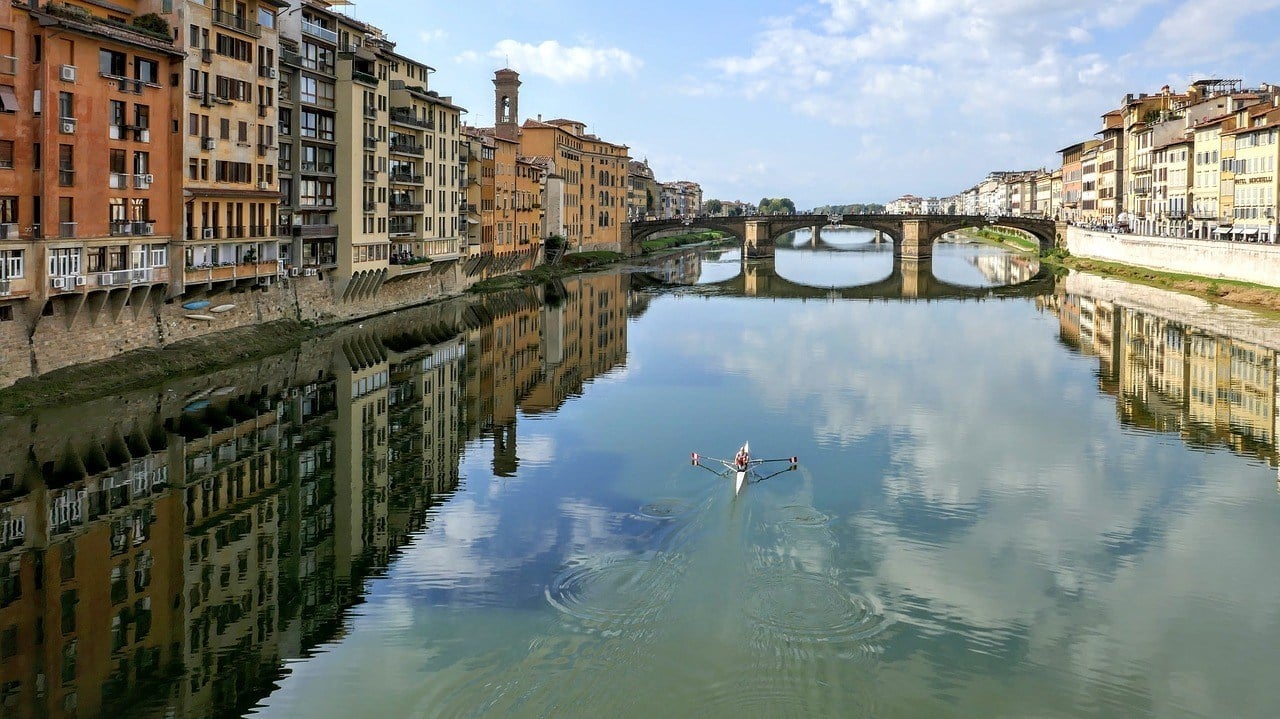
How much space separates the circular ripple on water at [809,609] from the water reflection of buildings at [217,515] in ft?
20.5

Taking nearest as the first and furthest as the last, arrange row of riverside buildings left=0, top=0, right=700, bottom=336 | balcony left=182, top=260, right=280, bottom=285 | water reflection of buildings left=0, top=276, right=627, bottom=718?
1. water reflection of buildings left=0, top=276, right=627, bottom=718
2. row of riverside buildings left=0, top=0, right=700, bottom=336
3. balcony left=182, top=260, right=280, bottom=285

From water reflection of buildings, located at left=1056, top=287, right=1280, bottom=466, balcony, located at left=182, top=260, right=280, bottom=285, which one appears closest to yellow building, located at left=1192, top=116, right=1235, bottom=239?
water reflection of buildings, located at left=1056, top=287, right=1280, bottom=466

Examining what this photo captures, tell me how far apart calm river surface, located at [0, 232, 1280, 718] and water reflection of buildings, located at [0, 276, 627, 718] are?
82 mm

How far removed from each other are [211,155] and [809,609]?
27.9 m

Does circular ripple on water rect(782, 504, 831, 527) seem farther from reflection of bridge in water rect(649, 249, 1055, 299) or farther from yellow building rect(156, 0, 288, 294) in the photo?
reflection of bridge in water rect(649, 249, 1055, 299)

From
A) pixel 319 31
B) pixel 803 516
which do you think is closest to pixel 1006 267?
pixel 319 31

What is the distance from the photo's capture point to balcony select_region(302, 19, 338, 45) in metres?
Answer: 44.1

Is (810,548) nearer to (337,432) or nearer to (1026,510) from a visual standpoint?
(1026,510)

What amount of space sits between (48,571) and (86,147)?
16.2 metres

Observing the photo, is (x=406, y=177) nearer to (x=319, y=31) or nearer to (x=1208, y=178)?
(x=319, y=31)

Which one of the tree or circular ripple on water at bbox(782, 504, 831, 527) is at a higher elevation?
the tree

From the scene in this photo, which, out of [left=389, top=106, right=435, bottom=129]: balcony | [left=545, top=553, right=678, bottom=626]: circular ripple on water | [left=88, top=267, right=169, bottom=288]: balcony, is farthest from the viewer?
[left=389, top=106, right=435, bottom=129]: balcony

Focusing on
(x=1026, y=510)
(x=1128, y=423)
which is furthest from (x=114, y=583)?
(x=1128, y=423)

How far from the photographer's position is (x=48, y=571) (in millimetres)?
18219
